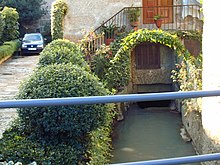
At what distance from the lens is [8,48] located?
22.4 m

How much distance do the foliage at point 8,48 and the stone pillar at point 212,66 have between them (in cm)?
1481

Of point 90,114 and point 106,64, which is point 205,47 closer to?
point 90,114

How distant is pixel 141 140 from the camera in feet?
37.2

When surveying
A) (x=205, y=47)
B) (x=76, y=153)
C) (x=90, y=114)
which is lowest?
(x=76, y=153)

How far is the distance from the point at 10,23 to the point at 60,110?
64.9 ft

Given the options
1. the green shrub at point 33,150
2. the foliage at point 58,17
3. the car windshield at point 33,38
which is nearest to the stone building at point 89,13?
the foliage at point 58,17

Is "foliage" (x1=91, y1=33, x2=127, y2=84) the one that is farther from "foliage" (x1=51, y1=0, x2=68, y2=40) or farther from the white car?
the white car

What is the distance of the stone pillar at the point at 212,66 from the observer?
22.6ft

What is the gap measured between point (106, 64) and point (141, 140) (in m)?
3.59

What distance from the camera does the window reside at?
52.7 ft

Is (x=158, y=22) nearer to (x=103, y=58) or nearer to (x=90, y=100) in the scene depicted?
(x=103, y=58)

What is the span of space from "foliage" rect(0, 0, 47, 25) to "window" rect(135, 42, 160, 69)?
15.5m

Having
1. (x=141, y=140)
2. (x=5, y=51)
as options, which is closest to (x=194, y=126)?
(x=141, y=140)

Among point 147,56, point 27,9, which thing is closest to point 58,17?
point 147,56
